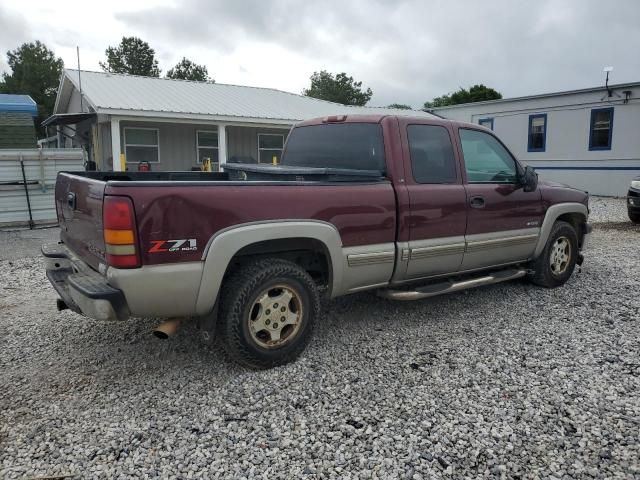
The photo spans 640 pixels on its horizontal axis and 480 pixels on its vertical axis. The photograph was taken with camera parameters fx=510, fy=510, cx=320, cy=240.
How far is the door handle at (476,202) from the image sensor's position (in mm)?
4618

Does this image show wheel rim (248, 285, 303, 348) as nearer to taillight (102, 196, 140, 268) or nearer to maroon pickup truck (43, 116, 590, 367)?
maroon pickup truck (43, 116, 590, 367)

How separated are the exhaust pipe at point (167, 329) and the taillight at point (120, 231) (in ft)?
1.68

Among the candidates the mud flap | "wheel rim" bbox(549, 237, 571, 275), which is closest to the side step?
"wheel rim" bbox(549, 237, 571, 275)

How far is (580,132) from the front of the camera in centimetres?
1855

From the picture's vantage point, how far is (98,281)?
3.23 meters

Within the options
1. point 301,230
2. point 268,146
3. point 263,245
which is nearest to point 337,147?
point 301,230

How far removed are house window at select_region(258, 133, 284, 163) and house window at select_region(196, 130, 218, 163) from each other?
5.59 feet

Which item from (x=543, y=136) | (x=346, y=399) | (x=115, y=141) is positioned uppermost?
(x=543, y=136)

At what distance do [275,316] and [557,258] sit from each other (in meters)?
3.71

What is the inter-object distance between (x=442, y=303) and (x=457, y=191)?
1.30 meters

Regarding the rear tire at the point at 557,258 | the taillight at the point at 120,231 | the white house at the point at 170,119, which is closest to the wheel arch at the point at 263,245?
the taillight at the point at 120,231

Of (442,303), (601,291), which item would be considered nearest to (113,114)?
(442,303)

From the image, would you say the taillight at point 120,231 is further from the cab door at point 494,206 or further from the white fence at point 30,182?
the white fence at point 30,182

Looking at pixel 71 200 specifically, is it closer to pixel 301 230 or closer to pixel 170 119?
pixel 301 230
